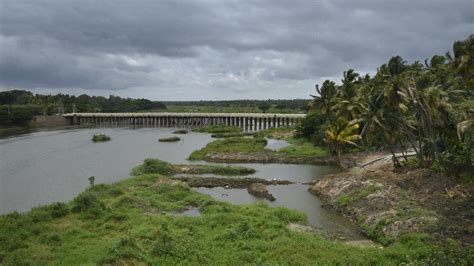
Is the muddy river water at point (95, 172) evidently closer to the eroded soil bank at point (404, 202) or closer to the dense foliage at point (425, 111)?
the eroded soil bank at point (404, 202)

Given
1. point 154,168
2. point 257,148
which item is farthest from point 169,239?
point 257,148

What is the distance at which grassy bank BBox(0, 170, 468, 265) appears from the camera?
16844 mm

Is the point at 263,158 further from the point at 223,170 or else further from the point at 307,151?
the point at 223,170

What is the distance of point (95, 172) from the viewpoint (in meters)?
42.4

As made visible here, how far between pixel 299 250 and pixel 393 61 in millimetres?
28848

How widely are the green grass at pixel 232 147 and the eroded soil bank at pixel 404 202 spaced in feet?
→ 67.9

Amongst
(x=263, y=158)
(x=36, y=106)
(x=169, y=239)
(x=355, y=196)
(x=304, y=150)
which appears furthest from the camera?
(x=36, y=106)

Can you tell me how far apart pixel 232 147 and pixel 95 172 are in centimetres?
1933

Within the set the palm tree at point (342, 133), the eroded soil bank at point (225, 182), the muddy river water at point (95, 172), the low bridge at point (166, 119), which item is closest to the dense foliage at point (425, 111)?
the palm tree at point (342, 133)

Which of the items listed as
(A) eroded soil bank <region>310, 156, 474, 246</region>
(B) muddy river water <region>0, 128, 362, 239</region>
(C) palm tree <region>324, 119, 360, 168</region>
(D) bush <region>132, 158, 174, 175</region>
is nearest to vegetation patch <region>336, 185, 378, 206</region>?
(A) eroded soil bank <region>310, 156, 474, 246</region>

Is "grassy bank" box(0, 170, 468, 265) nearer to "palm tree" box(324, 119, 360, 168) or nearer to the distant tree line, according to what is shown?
"palm tree" box(324, 119, 360, 168)

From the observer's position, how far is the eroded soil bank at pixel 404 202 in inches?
788

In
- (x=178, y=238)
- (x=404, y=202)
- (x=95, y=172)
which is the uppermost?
(x=404, y=202)

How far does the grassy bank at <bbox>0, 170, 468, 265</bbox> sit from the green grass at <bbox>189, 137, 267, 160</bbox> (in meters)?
24.2
